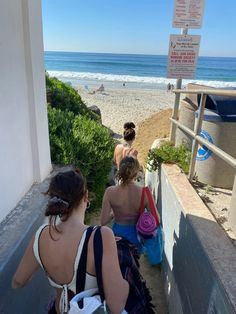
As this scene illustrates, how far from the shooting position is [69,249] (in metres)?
1.41

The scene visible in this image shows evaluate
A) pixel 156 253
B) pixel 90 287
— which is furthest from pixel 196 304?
pixel 90 287

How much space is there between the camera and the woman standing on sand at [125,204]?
2691 millimetres

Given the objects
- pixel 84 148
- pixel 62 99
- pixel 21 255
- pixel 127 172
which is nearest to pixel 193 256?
pixel 127 172

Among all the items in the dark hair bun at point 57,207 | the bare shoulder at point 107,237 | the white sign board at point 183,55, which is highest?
the white sign board at point 183,55

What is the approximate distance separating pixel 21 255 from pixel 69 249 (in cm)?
110

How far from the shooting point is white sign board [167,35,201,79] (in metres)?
4.36

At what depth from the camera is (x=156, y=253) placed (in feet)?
8.74

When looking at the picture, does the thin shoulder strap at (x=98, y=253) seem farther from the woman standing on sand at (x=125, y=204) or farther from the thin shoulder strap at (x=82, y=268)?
the woman standing on sand at (x=125, y=204)

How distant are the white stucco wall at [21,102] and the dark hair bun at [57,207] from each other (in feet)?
4.03

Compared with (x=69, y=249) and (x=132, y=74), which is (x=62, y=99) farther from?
(x=132, y=74)

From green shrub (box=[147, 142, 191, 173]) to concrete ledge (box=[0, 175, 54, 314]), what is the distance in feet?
5.44

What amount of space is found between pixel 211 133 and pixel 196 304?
70.4 inches

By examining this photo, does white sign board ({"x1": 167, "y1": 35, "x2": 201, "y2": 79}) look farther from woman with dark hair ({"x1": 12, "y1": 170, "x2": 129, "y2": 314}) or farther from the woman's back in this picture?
the woman's back

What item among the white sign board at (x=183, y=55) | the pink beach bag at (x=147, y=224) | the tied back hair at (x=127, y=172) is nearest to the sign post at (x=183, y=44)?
the white sign board at (x=183, y=55)
